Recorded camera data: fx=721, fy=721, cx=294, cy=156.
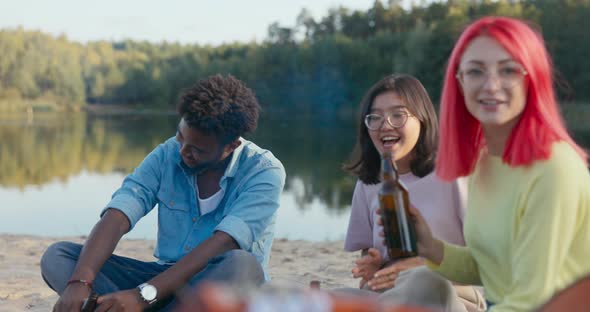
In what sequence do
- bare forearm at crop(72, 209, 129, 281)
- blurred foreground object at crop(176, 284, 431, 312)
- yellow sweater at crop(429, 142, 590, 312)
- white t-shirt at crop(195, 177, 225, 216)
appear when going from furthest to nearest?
white t-shirt at crop(195, 177, 225, 216)
bare forearm at crop(72, 209, 129, 281)
yellow sweater at crop(429, 142, 590, 312)
blurred foreground object at crop(176, 284, 431, 312)

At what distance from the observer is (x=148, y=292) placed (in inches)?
108

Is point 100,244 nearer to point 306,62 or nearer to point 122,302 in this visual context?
point 122,302

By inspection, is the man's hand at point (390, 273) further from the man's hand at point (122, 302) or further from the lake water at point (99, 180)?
the lake water at point (99, 180)

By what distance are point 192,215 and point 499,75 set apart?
1.74 meters

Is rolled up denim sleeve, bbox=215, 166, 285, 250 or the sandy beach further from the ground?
rolled up denim sleeve, bbox=215, 166, 285, 250

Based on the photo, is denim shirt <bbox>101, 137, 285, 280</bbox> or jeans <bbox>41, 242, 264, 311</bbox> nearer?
jeans <bbox>41, 242, 264, 311</bbox>

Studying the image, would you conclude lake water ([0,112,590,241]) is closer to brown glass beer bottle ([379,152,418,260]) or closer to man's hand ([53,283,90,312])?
man's hand ([53,283,90,312])

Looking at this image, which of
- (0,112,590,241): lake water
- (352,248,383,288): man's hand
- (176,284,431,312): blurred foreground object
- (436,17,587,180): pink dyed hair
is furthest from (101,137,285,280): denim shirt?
(0,112,590,241): lake water

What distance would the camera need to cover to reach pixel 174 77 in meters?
61.8

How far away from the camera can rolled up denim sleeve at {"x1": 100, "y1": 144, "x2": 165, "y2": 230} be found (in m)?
3.03

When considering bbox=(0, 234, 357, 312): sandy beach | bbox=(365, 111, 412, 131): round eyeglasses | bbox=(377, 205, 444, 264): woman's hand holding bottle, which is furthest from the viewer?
bbox=(0, 234, 357, 312): sandy beach

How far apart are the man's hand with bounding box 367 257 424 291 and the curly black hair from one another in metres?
0.98

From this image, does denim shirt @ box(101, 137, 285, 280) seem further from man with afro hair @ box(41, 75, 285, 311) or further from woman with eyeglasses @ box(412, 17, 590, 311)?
woman with eyeglasses @ box(412, 17, 590, 311)

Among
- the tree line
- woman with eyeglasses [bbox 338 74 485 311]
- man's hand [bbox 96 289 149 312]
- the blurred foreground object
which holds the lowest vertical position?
the tree line
